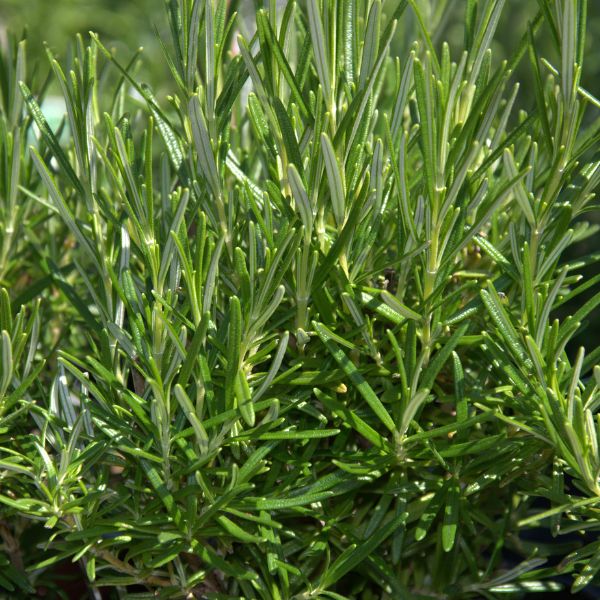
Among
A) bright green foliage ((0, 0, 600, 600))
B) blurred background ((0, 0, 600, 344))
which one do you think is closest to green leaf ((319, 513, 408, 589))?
bright green foliage ((0, 0, 600, 600))

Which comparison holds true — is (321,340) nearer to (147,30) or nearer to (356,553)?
(356,553)

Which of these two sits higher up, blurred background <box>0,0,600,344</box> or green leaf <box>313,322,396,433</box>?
green leaf <box>313,322,396,433</box>

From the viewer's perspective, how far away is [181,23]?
65 cm

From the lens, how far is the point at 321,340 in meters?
0.65

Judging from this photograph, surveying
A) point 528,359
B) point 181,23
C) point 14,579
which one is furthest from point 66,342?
point 528,359

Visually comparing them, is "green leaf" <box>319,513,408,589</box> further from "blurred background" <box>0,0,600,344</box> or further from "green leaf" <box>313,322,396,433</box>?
"blurred background" <box>0,0,600,344</box>

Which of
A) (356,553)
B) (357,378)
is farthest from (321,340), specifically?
(356,553)

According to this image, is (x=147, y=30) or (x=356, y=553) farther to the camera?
(x=147, y=30)

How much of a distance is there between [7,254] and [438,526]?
1.74 ft

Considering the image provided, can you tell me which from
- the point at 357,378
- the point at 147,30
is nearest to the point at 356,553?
the point at 357,378

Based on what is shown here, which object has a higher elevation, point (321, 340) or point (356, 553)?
point (321, 340)

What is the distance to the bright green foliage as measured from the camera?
0.59 metres

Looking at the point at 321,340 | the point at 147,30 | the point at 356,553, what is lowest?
the point at 147,30

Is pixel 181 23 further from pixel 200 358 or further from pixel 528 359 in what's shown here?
pixel 528 359
